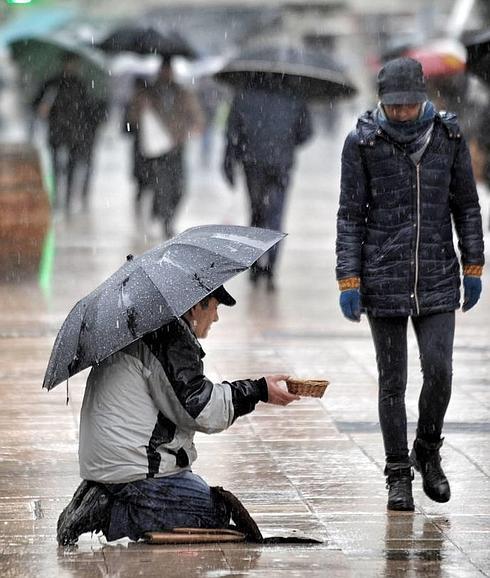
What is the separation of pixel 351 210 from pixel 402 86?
0.54m

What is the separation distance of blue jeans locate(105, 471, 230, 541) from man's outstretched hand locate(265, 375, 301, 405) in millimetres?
466

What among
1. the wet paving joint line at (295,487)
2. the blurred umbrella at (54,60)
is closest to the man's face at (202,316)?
the wet paving joint line at (295,487)

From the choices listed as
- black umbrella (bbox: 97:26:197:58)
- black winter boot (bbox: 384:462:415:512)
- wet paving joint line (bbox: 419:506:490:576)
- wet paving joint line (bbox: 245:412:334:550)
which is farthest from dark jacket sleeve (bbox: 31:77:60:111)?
wet paving joint line (bbox: 419:506:490:576)

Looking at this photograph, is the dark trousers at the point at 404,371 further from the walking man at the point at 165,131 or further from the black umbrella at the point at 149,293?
the walking man at the point at 165,131

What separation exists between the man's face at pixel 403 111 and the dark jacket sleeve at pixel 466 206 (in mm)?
234

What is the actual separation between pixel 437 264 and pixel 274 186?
7.34 meters

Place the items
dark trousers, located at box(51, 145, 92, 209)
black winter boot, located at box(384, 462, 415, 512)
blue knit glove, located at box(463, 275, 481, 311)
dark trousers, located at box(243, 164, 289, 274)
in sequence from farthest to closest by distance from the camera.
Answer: dark trousers, located at box(51, 145, 92, 209) → dark trousers, located at box(243, 164, 289, 274) → blue knit glove, located at box(463, 275, 481, 311) → black winter boot, located at box(384, 462, 415, 512)

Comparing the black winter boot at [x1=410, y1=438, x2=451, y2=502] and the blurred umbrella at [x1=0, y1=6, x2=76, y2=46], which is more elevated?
the blurred umbrella at [x1=0, y1=6, x2=76, y2=46]

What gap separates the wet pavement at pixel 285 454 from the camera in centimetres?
548

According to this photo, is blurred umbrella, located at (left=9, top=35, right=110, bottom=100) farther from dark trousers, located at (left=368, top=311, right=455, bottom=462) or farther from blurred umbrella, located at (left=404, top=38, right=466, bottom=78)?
dark trousers, located at (left=368, top=311, right=455, bottom=462)

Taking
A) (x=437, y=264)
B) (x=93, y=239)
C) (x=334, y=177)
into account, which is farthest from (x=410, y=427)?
(x=334, y=177)

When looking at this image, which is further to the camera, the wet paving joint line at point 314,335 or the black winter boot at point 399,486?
the wet paving joint line at point 314,335

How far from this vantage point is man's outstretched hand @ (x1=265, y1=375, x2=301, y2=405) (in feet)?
18.1

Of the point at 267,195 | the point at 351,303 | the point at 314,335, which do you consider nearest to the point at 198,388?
the point at 351,303
